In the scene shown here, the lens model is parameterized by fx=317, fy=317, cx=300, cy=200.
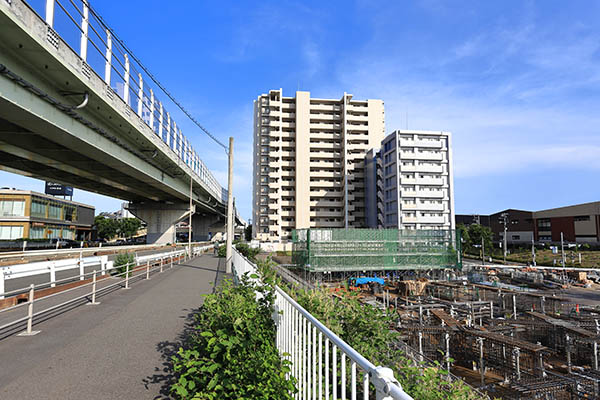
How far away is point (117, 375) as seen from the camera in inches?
168

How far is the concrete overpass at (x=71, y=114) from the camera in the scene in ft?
34.6

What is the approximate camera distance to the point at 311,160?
65.7 m

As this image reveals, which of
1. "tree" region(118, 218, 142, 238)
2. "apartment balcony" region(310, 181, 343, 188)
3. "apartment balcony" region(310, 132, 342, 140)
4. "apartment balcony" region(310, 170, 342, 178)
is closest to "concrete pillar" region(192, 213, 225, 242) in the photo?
"tree" region(118, 218, 142, 238)

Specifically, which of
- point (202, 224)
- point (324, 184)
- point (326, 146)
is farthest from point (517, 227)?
point (202, 224)

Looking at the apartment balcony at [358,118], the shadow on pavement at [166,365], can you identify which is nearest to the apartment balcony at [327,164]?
the apartment balcony at [358,118]

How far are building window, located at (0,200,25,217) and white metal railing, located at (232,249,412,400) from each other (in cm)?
5839

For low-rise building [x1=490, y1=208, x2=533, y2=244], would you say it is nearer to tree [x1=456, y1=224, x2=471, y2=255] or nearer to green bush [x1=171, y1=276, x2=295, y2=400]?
tree [x1=456, y1=224, x2=471, y2=255]

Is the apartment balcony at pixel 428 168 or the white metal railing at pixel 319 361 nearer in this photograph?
the white metal railing at pixel 319 361

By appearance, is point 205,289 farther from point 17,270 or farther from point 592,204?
point 592,204

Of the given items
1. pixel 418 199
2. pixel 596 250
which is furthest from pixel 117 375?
pixel 596 250

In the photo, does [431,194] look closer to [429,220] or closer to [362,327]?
[429,220]

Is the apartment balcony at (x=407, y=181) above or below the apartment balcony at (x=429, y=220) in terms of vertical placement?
above

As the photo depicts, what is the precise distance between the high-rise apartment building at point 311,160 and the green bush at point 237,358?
187ft

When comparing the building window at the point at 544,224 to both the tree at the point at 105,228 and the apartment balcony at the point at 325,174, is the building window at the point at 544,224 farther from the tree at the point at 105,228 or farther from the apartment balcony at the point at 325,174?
the tree at the point at 105,228
